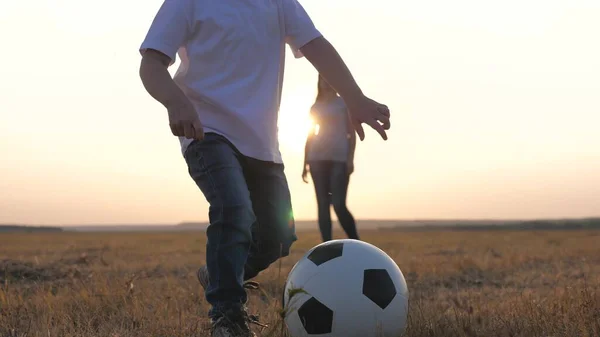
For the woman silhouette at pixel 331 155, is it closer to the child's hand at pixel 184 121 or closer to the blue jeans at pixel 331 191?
the blue jeans at pixel 331 191

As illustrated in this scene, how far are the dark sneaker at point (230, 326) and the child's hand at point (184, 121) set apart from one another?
83 centimetres

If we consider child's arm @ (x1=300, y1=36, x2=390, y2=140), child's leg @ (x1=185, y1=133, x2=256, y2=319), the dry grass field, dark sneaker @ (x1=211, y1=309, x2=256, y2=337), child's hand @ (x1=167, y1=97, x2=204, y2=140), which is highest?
child's arm @ (x1=300, y1=36, x2=390, y2=140)

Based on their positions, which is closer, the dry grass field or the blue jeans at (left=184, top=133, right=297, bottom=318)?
the blue jeans at (left=184, top=133, right=297, bottom=318)

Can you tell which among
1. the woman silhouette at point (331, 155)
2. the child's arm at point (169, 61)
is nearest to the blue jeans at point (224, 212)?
the child's arm at point (169, 61)

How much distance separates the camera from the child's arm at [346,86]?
3162 mm

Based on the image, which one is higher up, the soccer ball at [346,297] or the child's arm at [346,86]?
the child's arm at [346,86]

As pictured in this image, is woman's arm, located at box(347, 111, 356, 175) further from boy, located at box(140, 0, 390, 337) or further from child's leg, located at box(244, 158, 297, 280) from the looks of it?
child's leg, located at box(244, 158, 297, 280)

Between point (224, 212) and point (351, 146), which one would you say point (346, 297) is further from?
point (351, 146)

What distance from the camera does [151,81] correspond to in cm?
290

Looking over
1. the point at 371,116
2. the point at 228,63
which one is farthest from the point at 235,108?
the point at 371,116

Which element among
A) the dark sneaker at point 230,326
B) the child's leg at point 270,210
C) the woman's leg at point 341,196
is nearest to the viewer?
the dark sneaker at point 230,326

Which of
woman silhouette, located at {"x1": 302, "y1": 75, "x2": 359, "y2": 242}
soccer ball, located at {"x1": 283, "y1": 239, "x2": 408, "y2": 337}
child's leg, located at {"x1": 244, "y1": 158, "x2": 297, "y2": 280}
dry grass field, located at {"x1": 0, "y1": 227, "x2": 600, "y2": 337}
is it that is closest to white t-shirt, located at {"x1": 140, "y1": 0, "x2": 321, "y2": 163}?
child's leg, located at {"x1": 244, "y1": 158, "x2": 297, "y2": 280}

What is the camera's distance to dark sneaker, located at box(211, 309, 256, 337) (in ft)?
9.50

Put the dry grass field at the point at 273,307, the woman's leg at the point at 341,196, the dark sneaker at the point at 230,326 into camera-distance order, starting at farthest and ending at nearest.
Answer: the woman's leg at the point at 341,196 < the dry grass field at the point at 273,307 < the dark sneaker at the point at 230,326
